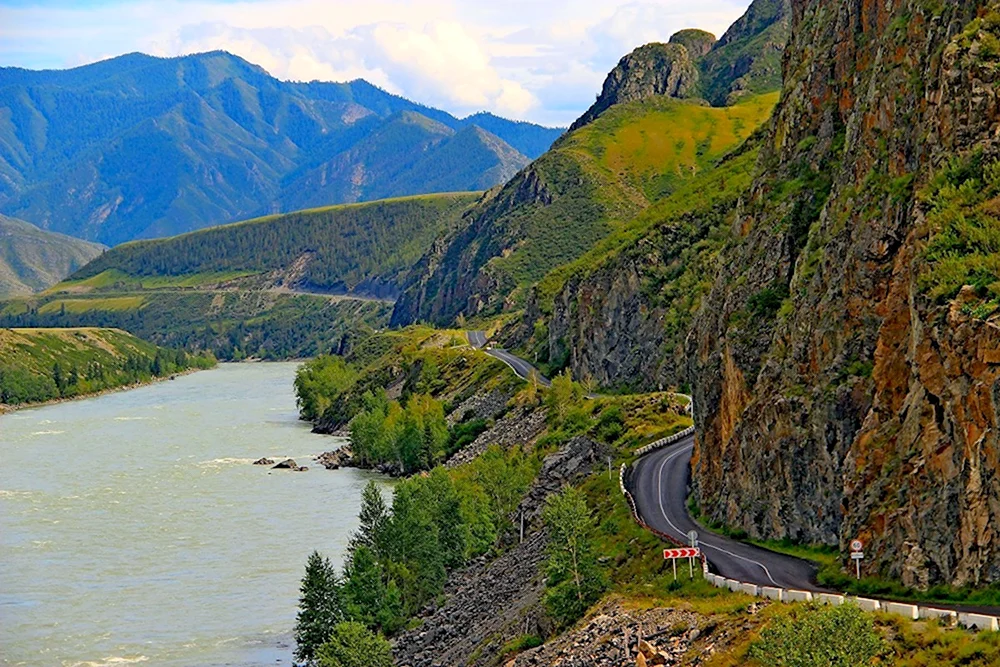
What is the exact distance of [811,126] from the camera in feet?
197

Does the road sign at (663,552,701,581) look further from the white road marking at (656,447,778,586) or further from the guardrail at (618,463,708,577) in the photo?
the white road marking at (656,447,778,586)

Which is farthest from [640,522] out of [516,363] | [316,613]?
[516,363]

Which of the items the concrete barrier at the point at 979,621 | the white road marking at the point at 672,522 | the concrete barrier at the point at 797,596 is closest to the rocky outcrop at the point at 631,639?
the concrete barrier at the point at 797,596

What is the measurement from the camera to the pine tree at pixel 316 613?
5984 cm

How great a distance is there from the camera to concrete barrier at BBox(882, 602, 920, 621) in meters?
33.5

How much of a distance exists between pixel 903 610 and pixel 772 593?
18.0 feet

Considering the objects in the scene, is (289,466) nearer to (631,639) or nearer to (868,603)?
(631,639)

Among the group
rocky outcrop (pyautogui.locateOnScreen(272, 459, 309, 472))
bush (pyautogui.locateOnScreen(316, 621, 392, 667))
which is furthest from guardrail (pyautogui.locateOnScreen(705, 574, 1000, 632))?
rocky outcrop (pyautogui.locateOnScreen(272, 459, 309, 472))

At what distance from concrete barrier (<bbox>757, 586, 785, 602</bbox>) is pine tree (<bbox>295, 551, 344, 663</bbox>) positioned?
25.0 metres

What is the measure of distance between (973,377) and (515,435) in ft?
254

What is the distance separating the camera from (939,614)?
33.2m

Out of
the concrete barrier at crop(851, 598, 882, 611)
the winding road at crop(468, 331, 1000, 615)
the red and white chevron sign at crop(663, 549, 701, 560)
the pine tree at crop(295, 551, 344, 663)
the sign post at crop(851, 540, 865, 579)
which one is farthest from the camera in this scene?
the pine tree at crop(295, 551, 344, 663)

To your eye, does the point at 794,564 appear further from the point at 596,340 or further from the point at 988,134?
the point at 596,340

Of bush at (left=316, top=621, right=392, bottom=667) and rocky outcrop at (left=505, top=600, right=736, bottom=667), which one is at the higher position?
rocky outcrop at (left=505, top=600, right=736, bottom=667)
